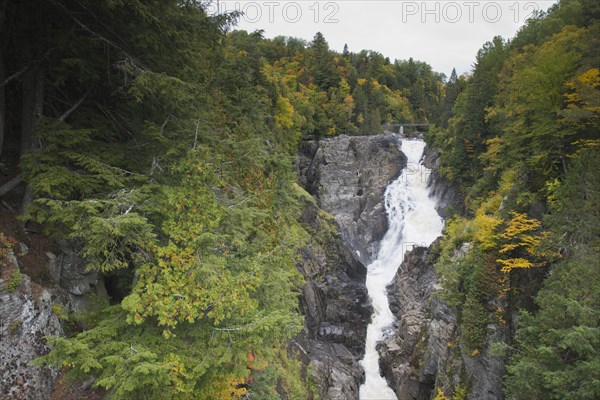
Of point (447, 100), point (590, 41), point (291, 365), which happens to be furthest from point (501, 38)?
point (291, 365)

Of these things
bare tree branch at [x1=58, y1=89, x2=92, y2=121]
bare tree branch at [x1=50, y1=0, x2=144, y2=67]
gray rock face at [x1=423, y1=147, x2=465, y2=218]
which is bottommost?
gray rock face at [x1=423, y1=147, x2=465, y2=218]

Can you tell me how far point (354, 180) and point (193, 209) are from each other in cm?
3382

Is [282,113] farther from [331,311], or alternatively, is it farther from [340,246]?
[331,311]

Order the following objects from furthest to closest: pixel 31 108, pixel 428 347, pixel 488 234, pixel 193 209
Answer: pixel 428 347 < pixel 488 234 < pixel 31 108 < pixel 193 209

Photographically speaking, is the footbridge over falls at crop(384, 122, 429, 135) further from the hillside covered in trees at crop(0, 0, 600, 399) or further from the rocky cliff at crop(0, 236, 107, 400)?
the rocky cliff at crop(0, 236, 107, 400)

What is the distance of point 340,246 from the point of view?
27.9m

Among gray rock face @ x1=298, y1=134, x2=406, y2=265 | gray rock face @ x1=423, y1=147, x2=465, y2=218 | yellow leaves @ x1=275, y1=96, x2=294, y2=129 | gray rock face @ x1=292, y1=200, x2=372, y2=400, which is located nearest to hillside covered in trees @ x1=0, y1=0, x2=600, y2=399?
gray rock face @ x1=292, y1=200, x2=372, y2=400

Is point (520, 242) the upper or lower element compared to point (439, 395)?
upper

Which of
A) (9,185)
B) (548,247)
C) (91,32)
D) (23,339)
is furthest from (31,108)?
(548,247)

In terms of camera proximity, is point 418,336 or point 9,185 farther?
point 418,336

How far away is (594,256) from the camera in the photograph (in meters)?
10.8

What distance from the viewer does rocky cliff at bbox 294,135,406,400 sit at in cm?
2069

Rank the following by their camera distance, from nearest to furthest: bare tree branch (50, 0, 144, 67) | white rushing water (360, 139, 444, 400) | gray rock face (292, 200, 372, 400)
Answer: bare tree branch (50, 0, 144, 67)
gray rock face (292, 200, 372, 400)
white rushing water (360, 139, 444, 400)

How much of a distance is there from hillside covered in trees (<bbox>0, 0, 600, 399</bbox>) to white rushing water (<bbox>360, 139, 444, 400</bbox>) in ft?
23.4
